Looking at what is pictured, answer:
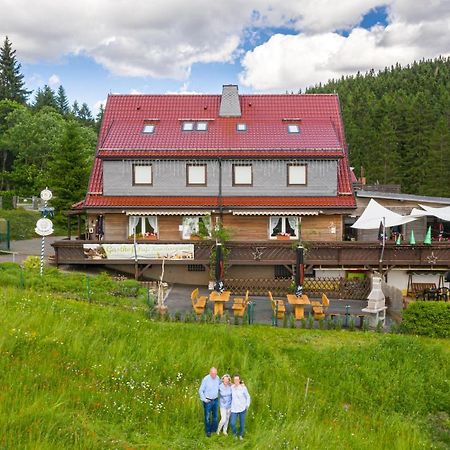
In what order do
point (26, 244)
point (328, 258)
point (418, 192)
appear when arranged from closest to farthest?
point (328, 258), point (26, 244), point (418, 192)

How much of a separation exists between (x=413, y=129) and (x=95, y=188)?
64959mm

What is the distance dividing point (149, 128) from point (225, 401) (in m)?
24.0

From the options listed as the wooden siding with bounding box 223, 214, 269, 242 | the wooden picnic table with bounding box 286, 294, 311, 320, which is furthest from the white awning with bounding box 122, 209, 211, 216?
the wooden picnic table with bounding box 286, 294, 311, 320

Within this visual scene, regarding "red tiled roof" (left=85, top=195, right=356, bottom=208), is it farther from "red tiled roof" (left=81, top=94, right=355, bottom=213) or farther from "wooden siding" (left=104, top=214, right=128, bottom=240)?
"wooden siding" (left=104, top=214, right=128, bottom=240)

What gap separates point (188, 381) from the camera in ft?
48.2

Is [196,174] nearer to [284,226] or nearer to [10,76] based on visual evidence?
[284,226]

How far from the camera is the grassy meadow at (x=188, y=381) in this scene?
11.0 metres

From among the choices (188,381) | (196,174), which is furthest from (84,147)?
(188,381)

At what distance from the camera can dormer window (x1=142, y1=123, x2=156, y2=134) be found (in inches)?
1280

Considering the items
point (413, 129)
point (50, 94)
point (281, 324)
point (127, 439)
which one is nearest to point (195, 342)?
point (281, 324)

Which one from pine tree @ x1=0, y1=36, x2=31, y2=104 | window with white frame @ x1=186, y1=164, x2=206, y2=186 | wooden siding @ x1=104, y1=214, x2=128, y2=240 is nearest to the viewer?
wooden siding @ x1=104, y1=214, x2=128, y2=240

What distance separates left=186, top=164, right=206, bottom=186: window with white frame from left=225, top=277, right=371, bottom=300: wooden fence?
639 centimetres

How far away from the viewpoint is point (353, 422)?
13656 millimetres

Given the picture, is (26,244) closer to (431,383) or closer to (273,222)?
(273,222)
